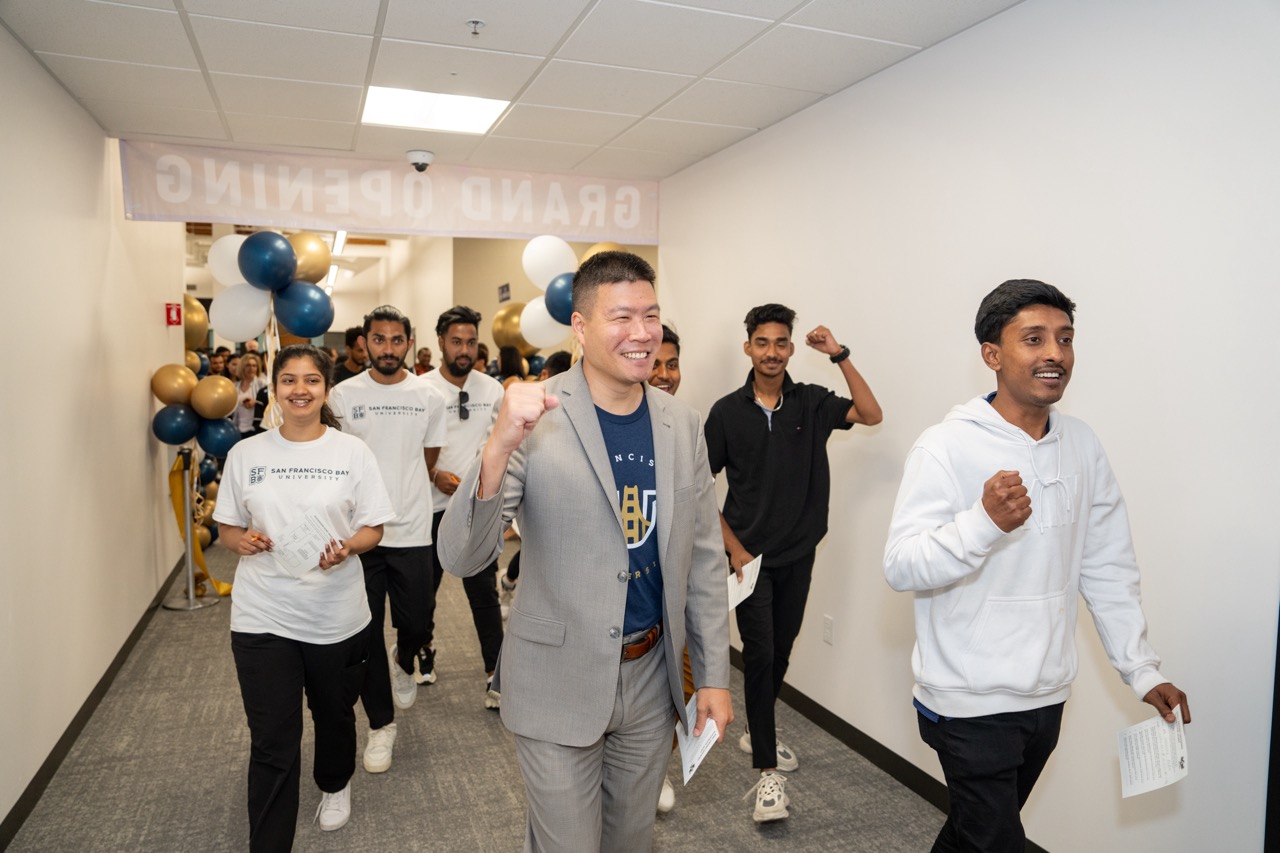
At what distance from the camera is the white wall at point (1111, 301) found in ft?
7.46

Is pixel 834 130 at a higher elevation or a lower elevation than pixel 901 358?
higher

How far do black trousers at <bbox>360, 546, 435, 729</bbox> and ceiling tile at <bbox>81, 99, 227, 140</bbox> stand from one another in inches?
92.4

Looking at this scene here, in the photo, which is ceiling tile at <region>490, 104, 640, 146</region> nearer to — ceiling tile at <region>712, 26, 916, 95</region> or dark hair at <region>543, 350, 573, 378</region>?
ceiling tile at <region>712, 26, 916, 95</region>

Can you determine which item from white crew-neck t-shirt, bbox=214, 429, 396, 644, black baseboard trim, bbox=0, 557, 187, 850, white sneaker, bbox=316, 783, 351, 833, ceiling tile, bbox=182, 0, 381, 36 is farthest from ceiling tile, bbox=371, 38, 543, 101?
black baseboard trim, bbox=0, 557, 187, 850

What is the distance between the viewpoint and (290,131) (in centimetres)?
461

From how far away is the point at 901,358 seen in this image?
3576mm

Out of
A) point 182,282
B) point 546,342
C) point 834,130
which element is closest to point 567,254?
point 546,342

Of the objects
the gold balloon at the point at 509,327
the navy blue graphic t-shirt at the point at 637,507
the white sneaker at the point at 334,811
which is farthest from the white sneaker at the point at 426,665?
the gold balloon at the point at 509,327

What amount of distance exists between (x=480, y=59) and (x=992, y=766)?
9.91ft

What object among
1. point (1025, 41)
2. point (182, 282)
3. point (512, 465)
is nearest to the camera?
point (512, 465)

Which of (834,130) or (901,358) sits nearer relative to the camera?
(901,358)

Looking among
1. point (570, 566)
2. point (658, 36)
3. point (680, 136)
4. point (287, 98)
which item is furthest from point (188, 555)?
point (570, 566)

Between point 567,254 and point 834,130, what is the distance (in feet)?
5.79

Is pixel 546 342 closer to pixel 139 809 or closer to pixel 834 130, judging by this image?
pixel 834 130
